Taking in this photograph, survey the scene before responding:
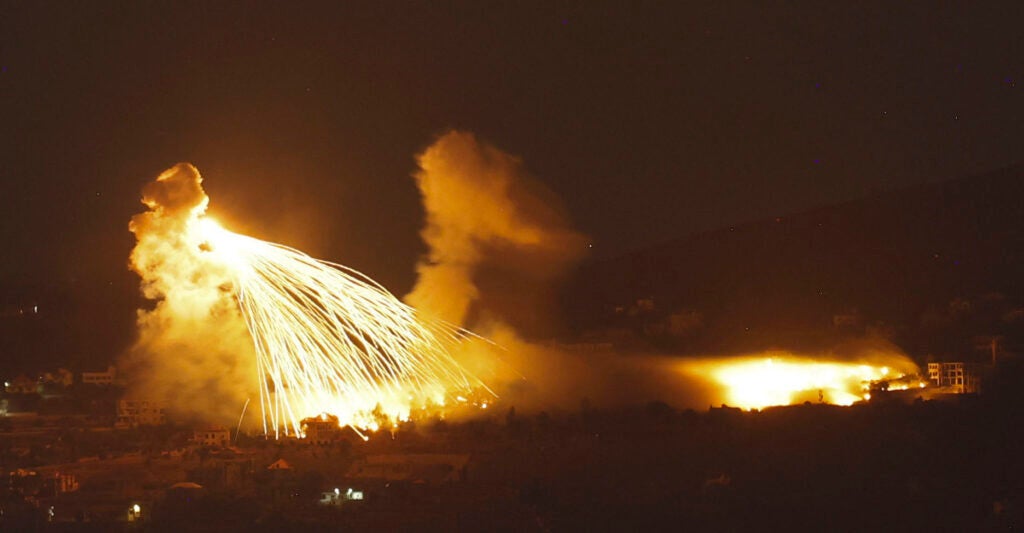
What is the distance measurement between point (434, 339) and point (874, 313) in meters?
8.73

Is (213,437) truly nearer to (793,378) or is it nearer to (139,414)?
(139,414)

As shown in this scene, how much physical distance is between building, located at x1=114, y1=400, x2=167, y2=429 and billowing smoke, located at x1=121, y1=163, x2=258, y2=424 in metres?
0.15

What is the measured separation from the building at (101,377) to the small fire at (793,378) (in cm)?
985

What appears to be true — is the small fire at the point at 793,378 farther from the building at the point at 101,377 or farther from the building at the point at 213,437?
the building at the point at 101,377

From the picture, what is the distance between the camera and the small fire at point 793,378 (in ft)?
64.5

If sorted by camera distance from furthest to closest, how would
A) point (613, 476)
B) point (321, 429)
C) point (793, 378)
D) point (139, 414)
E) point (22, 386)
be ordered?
point (22, 386), point (793, 378), point (139, 414), point (321, 429), point (613, 476)

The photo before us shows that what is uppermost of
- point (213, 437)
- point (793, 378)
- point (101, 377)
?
point (793, 378)

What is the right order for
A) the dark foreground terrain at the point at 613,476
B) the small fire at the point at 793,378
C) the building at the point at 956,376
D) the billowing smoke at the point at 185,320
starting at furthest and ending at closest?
the small fire at the point at 793,378
the building at the point at 956,376
the billowing smoke at the point at 185,320
the dark foreground terrain at the point at 613,476

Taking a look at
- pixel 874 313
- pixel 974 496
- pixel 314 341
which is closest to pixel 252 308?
pixel 314 341

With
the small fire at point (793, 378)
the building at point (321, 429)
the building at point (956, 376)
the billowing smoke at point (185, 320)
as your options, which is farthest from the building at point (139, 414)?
the building at point (956, 376)

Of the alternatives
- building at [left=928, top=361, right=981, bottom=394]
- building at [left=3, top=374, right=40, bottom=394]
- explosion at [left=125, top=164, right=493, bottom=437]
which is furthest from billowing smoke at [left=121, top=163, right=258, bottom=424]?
building at [left=928, top=361, right=981, bottom=394]

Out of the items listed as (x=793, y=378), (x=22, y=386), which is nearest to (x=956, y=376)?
(x=793, y=378)

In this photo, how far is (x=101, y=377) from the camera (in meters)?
21.7

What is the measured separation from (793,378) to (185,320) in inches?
384
